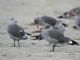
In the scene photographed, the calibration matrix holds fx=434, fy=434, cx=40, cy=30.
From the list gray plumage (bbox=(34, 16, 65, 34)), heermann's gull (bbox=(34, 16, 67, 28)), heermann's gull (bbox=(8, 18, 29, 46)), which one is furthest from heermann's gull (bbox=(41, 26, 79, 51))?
heermann's gull (bbox=(34, 16, 67, 28))

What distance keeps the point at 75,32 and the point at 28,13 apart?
5565 millimetres

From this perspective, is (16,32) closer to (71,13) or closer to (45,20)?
(45,20)

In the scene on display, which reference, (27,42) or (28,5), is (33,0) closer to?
(28,5)

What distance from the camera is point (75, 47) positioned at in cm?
1150

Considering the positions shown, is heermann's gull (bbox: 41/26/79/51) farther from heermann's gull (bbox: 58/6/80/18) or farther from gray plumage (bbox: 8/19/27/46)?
heermann's gull (bbox: 58/6/80/18)

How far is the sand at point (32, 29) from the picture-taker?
9.93 metres

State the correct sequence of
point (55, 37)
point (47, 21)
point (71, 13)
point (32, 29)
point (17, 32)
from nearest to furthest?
1. point (55, 37)
2. point (17, 32)
3. point (47, 21)
4. point (32, 29)
5. point (71, 13)

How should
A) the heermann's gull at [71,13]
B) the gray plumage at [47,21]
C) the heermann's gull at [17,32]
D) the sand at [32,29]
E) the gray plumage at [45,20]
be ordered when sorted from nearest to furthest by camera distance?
the sand at [32,29]
the heermann's gull at [17,32]
the gray plumage at [47,21]
the gray plumage at [45,20]
the heermann's gull at [71,13]

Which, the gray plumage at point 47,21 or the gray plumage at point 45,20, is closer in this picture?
the gray plumage at point 47,21

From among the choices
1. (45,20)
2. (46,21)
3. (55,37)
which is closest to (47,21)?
(46,21)

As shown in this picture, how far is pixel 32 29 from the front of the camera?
15.8 metres

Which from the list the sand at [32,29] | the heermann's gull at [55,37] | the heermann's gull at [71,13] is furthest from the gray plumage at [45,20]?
the heermann's gull at [55,37]

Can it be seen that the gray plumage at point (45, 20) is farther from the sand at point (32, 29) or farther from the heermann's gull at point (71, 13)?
the heermann's gull at point (71, 13)

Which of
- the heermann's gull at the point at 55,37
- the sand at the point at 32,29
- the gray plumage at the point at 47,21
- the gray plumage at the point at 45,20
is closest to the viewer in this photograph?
the sand at the point at 32,29
